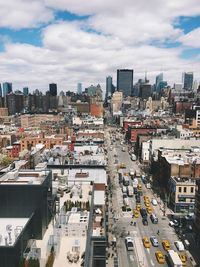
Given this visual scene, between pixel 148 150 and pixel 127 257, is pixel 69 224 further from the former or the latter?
pixel 148 150

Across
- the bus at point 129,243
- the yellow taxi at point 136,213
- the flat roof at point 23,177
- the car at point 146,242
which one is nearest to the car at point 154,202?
the yellow taxi at point 136,213

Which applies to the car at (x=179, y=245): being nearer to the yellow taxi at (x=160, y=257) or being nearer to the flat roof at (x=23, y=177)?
the yellow taxi at (x=160, y=257)

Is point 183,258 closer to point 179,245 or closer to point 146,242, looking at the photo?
point 179,245

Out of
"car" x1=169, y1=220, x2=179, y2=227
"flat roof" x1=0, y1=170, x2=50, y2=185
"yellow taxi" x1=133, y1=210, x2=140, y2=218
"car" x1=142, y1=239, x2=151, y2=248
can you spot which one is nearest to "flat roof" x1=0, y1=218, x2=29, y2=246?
"flat roof" x1=0, y1=170, x2=50, y2=185

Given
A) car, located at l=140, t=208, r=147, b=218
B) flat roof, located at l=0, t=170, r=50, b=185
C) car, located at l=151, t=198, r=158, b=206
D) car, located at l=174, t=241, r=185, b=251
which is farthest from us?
car, located at l=151, t=198, r=158, b=206

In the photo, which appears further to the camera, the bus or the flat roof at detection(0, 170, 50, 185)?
the bus

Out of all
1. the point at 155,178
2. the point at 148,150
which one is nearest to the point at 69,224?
the point at 155,178

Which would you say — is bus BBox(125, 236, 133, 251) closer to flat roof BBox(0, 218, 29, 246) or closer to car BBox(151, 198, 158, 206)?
car BBox(151, 198, 158, 206)

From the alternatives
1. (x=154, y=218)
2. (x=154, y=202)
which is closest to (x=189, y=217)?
(x=154, y=218)
